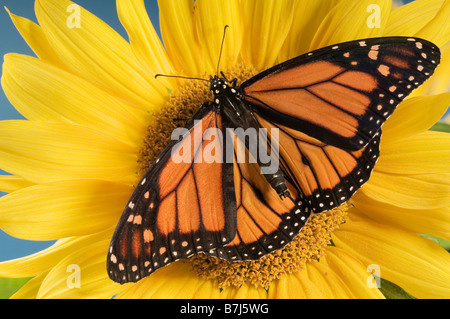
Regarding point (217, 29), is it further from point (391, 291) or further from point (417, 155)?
point (391, 291)

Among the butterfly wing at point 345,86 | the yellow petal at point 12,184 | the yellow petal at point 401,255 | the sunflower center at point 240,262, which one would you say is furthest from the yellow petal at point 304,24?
the yellow petal at point 12,184

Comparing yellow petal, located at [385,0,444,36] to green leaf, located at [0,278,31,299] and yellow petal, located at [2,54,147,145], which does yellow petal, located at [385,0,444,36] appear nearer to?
yellow petal, located at [2,54,147,145]

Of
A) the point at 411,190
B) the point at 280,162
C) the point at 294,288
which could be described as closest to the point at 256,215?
the point at 280,162

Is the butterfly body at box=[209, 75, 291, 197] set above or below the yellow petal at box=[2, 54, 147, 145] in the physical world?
below

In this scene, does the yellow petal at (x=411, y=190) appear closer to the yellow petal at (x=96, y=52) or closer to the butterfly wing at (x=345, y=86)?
the butterfly wing at (x=345, y=86)

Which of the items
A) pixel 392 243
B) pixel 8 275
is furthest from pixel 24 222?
pixel 392 243

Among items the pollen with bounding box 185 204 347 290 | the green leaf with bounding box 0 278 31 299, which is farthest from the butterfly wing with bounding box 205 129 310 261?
the green leaf with bounding box 0 278 31 299
